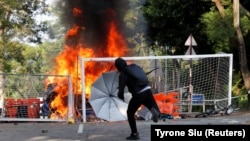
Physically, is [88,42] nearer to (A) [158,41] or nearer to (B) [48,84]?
(B) [48,84]

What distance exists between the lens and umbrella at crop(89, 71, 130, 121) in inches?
552

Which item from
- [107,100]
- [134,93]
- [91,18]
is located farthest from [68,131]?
[91,18]

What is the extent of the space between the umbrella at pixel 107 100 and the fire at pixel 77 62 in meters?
0.62

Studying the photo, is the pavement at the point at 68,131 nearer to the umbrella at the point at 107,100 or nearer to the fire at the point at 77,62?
the umbrella at the point at 107,100

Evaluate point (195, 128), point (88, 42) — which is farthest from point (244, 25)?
point (195, 128)

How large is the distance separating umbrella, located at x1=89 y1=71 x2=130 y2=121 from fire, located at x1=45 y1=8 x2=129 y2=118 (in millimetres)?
620

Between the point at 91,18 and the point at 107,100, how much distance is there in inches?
264

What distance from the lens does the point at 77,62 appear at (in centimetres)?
1630

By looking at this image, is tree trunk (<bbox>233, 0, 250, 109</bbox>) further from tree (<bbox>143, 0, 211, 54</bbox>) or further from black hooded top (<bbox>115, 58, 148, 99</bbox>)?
black hooded top (<bbox>115, 58, 148, 99</bbox>)

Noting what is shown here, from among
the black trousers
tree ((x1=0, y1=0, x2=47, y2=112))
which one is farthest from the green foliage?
the black trousers

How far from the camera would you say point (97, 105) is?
557 inches

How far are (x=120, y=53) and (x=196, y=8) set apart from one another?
633 cm

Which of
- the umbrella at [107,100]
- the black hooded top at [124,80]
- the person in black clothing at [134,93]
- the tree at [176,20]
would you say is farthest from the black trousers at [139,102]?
the tree at [176,20]

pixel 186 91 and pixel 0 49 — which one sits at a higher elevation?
pixel 0 49
